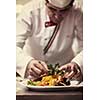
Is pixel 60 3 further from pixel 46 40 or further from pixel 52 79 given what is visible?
pixel 52 79

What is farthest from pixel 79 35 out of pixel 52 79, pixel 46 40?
pixel 52 79

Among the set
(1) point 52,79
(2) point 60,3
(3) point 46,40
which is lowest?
(1) point 52,79

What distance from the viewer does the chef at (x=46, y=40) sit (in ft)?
3.95

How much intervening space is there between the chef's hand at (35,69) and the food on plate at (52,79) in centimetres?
2


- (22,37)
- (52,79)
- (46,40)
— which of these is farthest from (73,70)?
(22,37)

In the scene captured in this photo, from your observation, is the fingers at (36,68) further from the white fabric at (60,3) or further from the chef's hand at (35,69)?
the white fabric at (60,3)

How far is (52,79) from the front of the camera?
121 cm

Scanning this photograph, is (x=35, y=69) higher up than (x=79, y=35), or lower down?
lower down

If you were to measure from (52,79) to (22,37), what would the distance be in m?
0.31

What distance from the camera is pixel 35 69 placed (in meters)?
1.21
